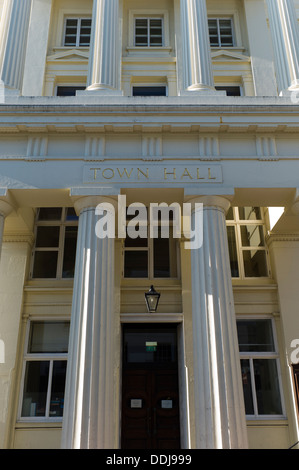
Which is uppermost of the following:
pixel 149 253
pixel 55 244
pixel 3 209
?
pixel 55 244

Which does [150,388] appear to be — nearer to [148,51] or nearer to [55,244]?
[55,244]

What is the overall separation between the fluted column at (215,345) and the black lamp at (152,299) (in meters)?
2.24

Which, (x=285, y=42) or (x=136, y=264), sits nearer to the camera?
(x=285, y=42)

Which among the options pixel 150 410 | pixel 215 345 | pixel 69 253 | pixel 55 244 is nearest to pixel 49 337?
pixel 69 253

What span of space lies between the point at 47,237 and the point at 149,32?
8.23 meters

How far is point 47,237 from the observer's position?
43.6ft

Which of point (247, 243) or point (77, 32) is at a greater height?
point (77, 32)

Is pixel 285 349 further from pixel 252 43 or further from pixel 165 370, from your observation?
pixel 252 43

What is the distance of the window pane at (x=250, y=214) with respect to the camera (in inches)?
532

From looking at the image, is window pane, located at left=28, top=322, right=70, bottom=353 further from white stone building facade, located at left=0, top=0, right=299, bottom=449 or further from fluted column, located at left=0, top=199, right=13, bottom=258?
fluted column, located at left=0, top=199, right=13, bottom=258

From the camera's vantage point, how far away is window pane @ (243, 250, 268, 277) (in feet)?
42.3

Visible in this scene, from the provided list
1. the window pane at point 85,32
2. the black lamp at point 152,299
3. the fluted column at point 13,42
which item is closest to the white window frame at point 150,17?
the window pane at point 85,32
